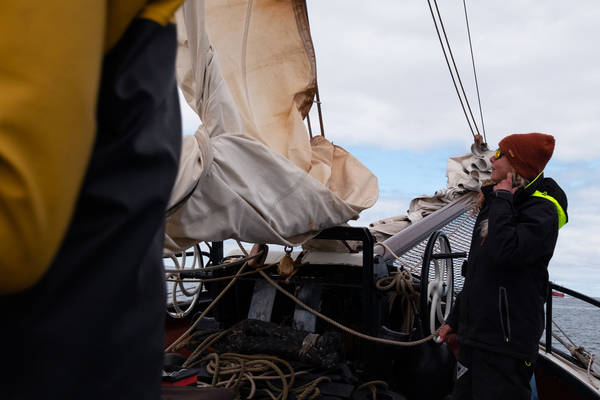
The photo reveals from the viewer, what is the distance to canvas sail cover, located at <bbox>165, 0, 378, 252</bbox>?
5.81 feet

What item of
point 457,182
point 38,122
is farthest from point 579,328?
point 38,122

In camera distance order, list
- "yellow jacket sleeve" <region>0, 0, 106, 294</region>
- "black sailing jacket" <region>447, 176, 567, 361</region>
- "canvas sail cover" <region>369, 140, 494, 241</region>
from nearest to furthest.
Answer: "yellow jacket sleeve" <region>0, 0, 106, 294</region> < "black sailing jacket" <region>447, 176, 567, 361</region> < "canvas sail cover" <region>369, 140, 494, 241</region>

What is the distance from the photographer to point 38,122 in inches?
19.6

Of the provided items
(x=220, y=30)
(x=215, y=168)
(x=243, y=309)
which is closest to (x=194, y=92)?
(x=215, y=168)

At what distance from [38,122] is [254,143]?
151 centimetres

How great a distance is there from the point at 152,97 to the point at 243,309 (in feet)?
8.70

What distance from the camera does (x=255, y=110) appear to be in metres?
2.82

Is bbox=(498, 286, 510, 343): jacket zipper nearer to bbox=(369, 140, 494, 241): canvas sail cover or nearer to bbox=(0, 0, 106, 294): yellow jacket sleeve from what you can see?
bbox=(0, 0, 106, 294): yellow jacket sleeve

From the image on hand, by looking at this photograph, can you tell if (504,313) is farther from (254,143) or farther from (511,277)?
(254,143)

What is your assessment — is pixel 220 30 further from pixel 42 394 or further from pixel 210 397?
pixel 42 394

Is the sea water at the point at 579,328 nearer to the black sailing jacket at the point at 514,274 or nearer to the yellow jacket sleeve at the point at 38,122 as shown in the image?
the black sailing jacket at the point at 514,274

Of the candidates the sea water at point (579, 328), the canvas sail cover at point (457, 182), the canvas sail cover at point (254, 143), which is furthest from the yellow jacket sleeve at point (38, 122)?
the canvas sail cover at point (457, 182)

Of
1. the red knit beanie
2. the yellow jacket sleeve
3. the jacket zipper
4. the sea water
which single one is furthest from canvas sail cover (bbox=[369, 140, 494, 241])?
the yellow jacket sleeve

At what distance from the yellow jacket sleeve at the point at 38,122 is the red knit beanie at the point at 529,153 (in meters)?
2.54
